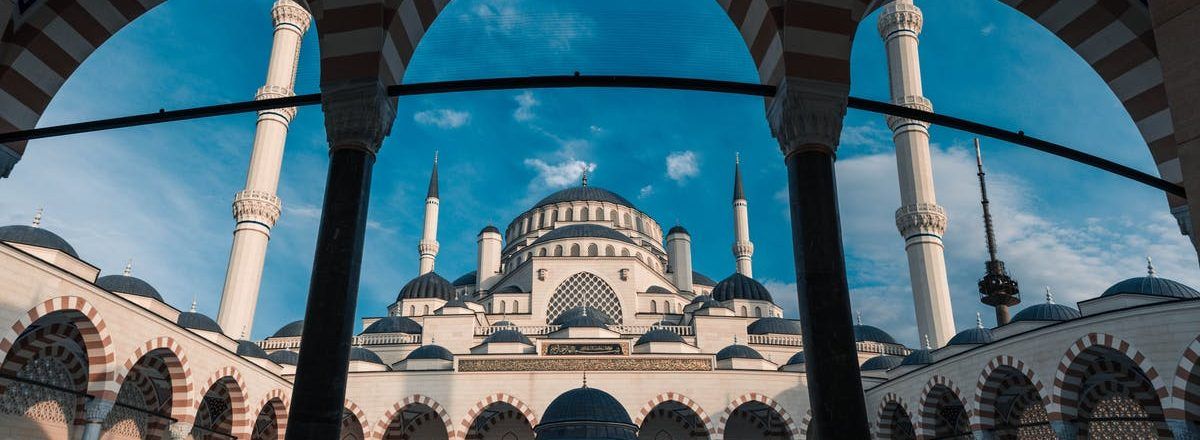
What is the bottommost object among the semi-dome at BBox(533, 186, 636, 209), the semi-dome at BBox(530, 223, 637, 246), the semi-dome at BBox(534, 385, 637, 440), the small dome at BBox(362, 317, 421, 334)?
the semi-dome at BBox(534, 385, 637, 440)

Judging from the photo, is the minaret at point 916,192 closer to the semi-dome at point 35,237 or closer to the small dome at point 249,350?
the small dome at point 249,350

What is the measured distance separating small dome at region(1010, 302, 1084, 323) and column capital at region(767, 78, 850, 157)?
569 inches

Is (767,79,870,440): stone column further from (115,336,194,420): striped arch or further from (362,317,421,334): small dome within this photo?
(362,317,421,334): small dome

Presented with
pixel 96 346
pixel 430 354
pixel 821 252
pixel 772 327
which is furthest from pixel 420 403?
pixel 821 252

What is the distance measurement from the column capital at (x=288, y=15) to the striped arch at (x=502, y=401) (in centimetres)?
1486

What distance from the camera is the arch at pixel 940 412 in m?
18.0

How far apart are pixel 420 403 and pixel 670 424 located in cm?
716

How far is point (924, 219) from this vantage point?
24.0 m

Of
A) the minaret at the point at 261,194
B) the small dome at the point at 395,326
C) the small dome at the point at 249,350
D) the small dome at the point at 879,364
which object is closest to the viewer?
the small dome at the point at 249,350

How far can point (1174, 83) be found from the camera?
2.63 metres

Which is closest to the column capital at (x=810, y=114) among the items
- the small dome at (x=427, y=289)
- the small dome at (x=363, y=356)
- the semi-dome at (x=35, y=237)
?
the semi-dome at (x=35, y=237)

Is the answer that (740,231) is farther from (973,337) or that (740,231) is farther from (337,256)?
(337,256)

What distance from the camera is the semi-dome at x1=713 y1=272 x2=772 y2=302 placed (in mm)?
31609

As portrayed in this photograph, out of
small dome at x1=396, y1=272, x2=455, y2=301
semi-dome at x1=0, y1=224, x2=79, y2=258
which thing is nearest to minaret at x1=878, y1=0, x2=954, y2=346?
small dome at x1=396, y1=272, x2=455, y2=301
